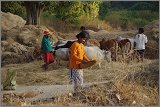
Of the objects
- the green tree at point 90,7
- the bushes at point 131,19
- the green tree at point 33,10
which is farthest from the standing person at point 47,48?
the bushes at point 131,19

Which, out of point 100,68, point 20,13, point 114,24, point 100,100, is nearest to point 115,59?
point 100,68

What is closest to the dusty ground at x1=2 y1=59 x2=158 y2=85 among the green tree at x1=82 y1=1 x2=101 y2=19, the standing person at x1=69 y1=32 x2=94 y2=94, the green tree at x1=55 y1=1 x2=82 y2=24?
the standing person at x1=69 y1=32 x2=94 y2=94

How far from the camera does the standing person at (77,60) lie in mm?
10812

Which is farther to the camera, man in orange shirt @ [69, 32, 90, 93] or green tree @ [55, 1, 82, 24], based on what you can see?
green tree @ [55, 1, 82, 24]

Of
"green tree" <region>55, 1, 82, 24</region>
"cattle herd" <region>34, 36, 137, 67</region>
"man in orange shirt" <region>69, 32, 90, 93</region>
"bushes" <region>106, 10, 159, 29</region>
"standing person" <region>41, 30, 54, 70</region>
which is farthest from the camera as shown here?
"bushes" <region>106, 10, 159, 29</region>

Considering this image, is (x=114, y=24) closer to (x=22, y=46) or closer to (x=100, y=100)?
(x=22, y=46)

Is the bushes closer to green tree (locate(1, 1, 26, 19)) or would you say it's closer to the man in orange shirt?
green tree (locate(1, 1, 26, 19))

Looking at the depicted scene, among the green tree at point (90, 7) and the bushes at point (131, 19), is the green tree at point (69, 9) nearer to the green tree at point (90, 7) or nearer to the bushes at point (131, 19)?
the green tree at point (90, 7)

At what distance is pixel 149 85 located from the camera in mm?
11391

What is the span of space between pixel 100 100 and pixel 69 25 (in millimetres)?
28263

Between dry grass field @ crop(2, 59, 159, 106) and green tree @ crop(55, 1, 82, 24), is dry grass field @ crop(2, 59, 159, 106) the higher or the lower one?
the lower one

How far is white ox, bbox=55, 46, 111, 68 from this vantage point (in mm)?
16281

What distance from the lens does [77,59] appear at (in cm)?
1084

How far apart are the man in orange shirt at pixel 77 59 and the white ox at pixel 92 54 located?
5.00m
